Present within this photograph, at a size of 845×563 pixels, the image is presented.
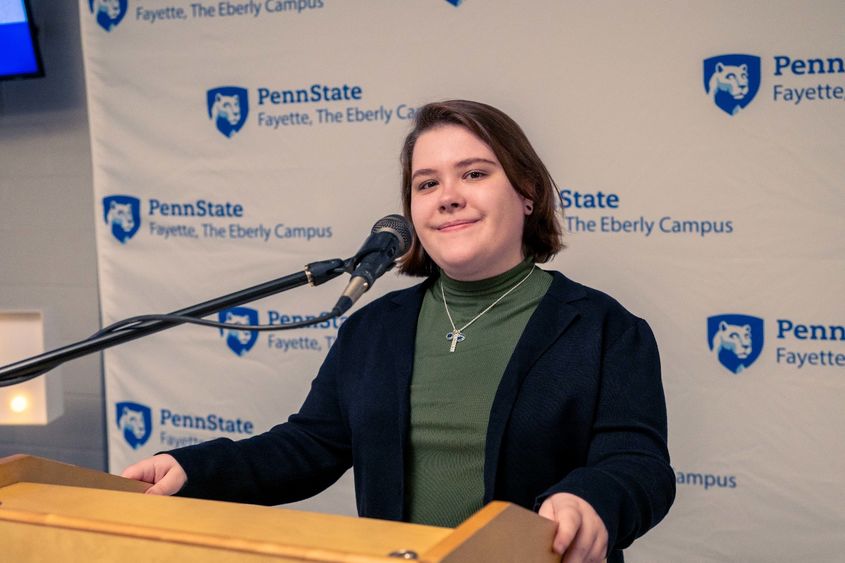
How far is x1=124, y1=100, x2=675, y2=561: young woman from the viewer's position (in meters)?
1.43

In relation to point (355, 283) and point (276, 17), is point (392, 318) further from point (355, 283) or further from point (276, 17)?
point (276, 17)

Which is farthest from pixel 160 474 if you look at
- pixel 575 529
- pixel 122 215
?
pixel 122 215

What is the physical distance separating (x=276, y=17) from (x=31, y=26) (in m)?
0.95

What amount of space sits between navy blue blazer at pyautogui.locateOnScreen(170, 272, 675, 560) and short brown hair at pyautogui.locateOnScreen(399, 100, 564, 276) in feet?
0.46

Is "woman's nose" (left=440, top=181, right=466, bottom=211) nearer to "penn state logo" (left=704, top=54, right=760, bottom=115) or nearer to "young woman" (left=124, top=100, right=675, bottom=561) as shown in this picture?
"young woman" (left=124, top=100, right=675, bottom=561)

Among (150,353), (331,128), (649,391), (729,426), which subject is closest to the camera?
(649,391)

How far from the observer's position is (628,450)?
53.2 inches

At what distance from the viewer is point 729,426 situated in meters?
2.45

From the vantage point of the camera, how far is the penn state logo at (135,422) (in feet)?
10.3

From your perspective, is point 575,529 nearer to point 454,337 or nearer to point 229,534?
point 229,534

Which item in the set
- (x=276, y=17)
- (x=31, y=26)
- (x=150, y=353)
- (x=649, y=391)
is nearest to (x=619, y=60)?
(x=276, y=17)

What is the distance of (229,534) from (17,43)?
2898 millimetres

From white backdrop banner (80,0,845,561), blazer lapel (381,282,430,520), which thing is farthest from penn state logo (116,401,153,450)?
blazer lapel (381,282,430,520)

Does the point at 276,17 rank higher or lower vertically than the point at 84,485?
higher
